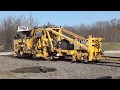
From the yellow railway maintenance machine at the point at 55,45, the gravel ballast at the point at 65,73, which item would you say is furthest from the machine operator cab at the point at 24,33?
the gravel ballast at the point at 65,73

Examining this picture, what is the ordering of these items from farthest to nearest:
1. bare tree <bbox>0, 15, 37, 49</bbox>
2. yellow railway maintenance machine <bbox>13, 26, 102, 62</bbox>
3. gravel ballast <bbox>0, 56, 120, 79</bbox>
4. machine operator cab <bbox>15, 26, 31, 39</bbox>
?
bare tree <bbox>0, 15, 37, 49</bbox> → machine operator cab <bbox>15, 26, 31, 39</bbox> → yellow railway maintenance machine <bbox>13, 26, 102, 62</bbox> → gravel ballast <bbox>0, 56, 120, 79</bbox>

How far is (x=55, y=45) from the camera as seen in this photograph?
25.8 meters

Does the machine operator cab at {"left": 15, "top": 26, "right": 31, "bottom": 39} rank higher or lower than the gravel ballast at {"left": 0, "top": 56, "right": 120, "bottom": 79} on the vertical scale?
higher

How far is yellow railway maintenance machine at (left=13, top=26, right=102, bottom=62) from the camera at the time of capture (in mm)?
22547

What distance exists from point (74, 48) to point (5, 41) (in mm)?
43933

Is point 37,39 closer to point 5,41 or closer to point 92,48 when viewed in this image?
point 92,48

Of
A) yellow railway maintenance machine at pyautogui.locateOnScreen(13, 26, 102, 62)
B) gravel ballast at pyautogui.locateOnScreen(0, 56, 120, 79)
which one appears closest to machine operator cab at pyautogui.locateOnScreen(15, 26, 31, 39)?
yellow railway maintenance machine at pyautogui.locateOnScreen(13, 26, 102, 62)

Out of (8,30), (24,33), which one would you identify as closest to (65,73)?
(24,33)

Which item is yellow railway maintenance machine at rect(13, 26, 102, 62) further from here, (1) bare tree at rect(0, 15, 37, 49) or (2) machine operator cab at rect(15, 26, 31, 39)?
(1) bare tree at rect(0, 15, 37, 49)

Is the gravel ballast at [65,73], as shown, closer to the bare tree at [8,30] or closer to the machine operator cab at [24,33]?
the machine operator cab at [24,33]

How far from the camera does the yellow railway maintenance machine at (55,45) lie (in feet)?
74.0

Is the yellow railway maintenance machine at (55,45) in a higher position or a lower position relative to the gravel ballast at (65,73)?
higher

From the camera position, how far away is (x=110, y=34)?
84938 millimetres
